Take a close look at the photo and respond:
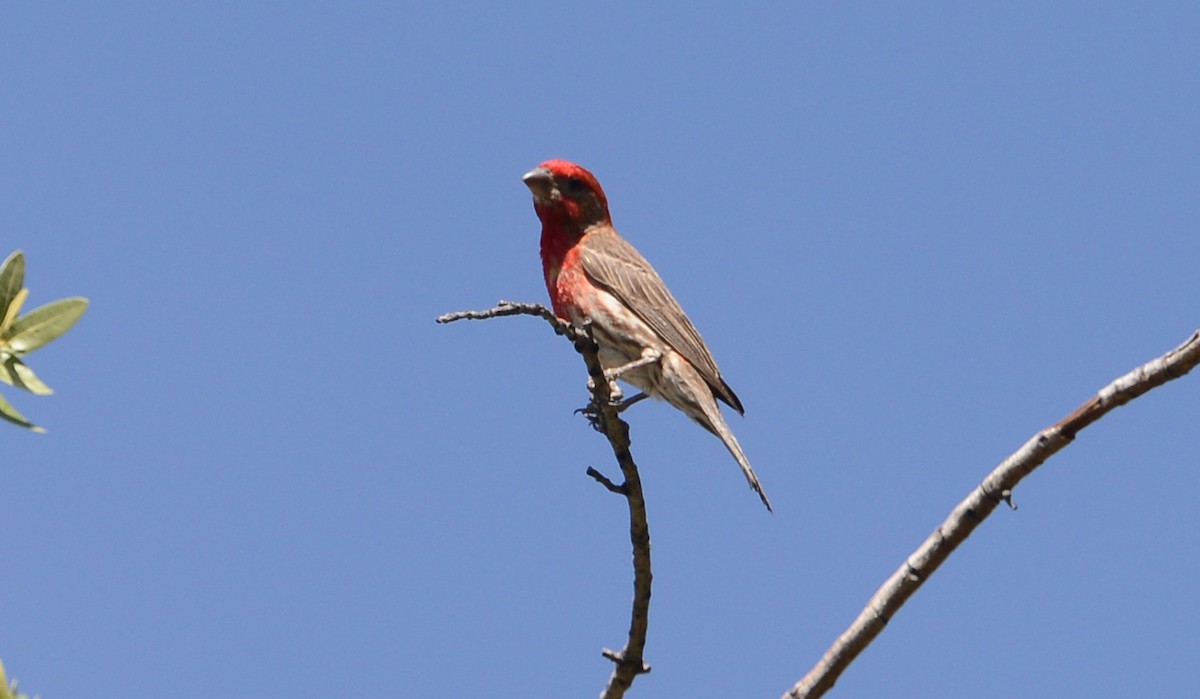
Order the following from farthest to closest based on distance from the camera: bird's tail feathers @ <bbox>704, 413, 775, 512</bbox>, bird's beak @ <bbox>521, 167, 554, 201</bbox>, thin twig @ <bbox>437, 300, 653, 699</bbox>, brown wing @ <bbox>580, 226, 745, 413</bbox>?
1. bird's beak @ <bbox>521, 167, 554, 201</bbox>
2. brown wing @ <bbox>580, 226, 745, 413</bbox>
3. bird's tail feathers @ <bbox>704, 413, 775, 512</bbox>
4. thin twig @ <bbox>437, 300, 653, 699</bbox>

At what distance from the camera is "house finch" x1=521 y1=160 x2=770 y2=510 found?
8.17 meters

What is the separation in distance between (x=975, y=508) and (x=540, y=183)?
596cm

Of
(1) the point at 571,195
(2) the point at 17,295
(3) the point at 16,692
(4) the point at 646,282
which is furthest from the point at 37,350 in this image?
Result: (1) the point at 571,195

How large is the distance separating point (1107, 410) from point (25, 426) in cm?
249

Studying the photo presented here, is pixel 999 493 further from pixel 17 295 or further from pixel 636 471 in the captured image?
pixel 17 295

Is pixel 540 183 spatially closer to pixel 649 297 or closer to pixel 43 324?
pixel 649 297

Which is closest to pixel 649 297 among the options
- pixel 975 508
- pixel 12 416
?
pixel 975 508

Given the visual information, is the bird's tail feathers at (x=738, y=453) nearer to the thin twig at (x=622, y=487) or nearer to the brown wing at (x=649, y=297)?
the brown wing at (x=649, y=297)

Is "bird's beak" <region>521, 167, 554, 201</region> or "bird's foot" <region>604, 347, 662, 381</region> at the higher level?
"bird's beak" <region>521, 167, 554, 201</region>

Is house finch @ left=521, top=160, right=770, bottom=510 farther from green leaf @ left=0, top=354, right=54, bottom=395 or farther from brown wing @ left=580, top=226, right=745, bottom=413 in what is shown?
green leaf @ left=0, top=354, right=54, bottom=395

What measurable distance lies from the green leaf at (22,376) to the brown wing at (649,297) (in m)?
5.92

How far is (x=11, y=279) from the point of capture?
2.58m

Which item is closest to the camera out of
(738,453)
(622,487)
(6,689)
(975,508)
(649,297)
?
(6,689)

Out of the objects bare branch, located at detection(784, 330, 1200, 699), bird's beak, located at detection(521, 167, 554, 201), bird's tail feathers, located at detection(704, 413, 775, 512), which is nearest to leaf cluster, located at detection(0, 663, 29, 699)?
bare branch, located at detection(784, 330, 1200, 699)
